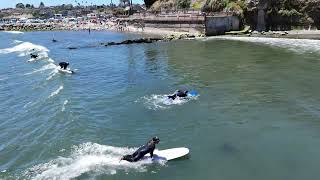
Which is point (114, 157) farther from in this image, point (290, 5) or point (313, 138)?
point (290, 5)

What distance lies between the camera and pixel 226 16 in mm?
99562

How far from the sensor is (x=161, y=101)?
38.4 meters

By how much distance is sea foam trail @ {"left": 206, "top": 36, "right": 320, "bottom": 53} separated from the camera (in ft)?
228

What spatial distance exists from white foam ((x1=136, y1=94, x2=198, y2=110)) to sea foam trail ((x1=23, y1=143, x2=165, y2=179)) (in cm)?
993

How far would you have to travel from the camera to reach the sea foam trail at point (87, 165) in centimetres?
2389

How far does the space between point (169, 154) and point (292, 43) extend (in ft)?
193

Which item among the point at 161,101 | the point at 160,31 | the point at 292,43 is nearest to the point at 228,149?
the point at 161,101

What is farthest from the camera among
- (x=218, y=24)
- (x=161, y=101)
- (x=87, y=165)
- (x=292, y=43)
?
(x=218, y=24)

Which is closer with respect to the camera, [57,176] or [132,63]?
[57,176]

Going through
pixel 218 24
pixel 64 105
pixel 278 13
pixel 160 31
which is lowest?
pixel 64 105

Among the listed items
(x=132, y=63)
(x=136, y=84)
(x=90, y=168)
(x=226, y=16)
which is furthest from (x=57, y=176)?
(x=226, y=16)

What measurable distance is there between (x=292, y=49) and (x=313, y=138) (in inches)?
1757

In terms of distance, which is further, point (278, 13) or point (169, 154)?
point (278, 13)

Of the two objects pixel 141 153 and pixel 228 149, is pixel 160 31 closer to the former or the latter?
pixel 228 149
